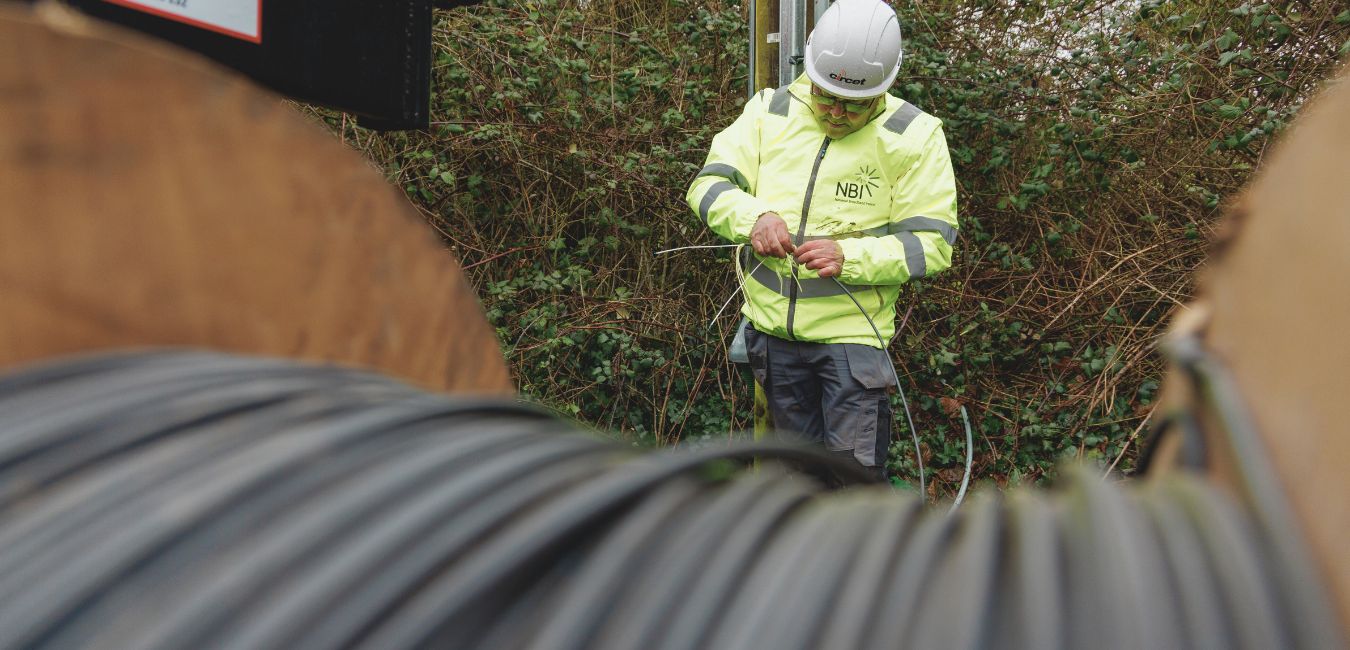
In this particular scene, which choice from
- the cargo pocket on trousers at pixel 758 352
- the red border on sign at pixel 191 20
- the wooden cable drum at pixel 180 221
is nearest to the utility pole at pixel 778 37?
the cargo pocket on trousers at pixel 758 352

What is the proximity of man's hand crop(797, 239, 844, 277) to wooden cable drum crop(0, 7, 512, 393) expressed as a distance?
230 cm

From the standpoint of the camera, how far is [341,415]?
944 millimetres

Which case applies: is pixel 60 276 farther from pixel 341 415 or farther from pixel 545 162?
pixel 545 162

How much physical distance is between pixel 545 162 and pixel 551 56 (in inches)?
22.6

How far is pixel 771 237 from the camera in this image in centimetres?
345

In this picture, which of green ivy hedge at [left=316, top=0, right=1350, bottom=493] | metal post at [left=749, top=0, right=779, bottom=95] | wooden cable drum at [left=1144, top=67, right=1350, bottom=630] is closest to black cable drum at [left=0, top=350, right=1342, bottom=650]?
wooden cable drum at [left=1144, top=67, right=1350, bottom=630]

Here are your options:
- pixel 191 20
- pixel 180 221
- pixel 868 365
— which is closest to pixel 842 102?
pixel 868 365

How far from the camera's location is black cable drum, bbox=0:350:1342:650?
2.19 feet

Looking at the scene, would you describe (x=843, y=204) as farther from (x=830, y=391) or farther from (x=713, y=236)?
(x=713, y=236)

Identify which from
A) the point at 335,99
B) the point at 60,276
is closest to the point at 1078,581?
the point at 60,276

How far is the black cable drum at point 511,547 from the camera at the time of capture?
2.19ft

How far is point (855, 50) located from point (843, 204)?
0.56m

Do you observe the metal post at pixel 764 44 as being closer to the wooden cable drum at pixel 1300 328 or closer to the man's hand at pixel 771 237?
the man's hand at pixel 771 237

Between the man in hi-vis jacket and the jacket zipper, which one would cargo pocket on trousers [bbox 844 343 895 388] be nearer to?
the man in hi-vis jacket
